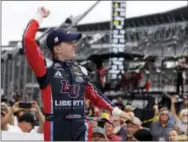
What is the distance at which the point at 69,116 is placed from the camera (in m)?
4.10

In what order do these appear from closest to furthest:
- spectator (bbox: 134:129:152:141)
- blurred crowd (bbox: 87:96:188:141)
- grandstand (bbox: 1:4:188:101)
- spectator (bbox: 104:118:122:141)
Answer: blurred crowd (bbox: 87:96:188:141)
spectator (bbox: 134:129:152:141)
spectator (bbox: 104:118:122:141)
grandstand (bbox: 1:4:188:101)

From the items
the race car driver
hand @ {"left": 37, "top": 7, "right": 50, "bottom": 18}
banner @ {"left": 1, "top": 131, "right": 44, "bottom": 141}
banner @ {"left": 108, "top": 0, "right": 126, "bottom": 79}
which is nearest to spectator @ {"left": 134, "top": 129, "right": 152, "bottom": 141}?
banner @ {"left": 1, "top": 131, "right": 44, "bottom": 141}

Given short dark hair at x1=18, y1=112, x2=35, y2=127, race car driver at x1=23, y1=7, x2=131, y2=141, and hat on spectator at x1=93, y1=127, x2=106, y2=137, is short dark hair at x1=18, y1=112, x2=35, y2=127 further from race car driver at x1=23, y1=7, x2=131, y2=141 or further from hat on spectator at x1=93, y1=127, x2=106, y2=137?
race car driver at x1=23, y1=7, x2=131, y2=141

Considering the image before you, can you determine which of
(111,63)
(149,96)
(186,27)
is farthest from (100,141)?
(186,27)

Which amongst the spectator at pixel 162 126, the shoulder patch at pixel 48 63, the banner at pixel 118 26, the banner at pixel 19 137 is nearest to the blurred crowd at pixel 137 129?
the spectator at pixel 162 126

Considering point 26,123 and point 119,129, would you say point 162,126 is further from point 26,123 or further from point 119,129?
point 26,123

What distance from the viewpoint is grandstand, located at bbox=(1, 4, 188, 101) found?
24453 millimetres

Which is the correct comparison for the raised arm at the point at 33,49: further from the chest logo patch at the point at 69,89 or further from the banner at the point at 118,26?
the banner at the point at 118,26

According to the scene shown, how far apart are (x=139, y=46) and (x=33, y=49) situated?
159 ft

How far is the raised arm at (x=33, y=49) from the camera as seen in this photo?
13.1 ft

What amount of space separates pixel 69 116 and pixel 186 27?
4561cm

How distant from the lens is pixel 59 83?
409 cm

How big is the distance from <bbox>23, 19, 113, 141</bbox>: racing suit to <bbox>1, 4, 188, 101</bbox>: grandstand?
17847 mm

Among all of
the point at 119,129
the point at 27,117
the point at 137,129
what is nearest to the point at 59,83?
the point at 137,129
